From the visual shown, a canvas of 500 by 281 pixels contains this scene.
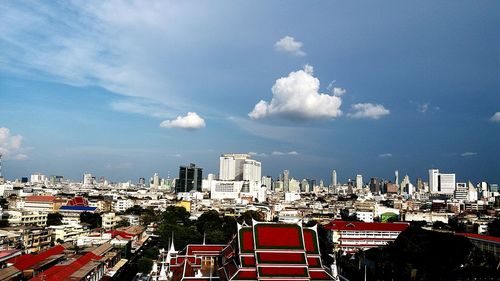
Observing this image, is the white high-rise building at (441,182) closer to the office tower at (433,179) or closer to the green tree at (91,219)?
the office tower at (433,179)

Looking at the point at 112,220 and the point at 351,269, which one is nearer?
the point at 351,269

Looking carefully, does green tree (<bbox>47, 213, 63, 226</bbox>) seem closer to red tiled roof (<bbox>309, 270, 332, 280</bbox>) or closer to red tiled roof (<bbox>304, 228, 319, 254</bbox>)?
red tiled roof (<bbox>304, 228, 319, 254</bbox>)

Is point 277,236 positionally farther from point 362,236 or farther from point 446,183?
point 446,183

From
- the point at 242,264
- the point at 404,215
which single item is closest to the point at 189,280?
the point at 242,264

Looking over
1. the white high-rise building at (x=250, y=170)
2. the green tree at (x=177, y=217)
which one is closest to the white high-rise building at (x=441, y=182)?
the white high-rise building at (x=250, y=170)

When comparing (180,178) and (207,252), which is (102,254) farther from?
(180,178)

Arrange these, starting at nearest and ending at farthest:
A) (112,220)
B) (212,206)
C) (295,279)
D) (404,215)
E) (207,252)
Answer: (295,279) < (207,252) < (112,220) < (404,215) < (212,206)

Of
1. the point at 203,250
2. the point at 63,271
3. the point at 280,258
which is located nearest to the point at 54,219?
the point at 63,271

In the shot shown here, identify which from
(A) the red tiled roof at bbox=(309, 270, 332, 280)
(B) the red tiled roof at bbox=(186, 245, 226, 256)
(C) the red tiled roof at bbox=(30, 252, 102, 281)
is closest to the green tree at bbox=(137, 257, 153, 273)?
(C) the red tiled roof at bbox=(30, 252, 102, 281)
